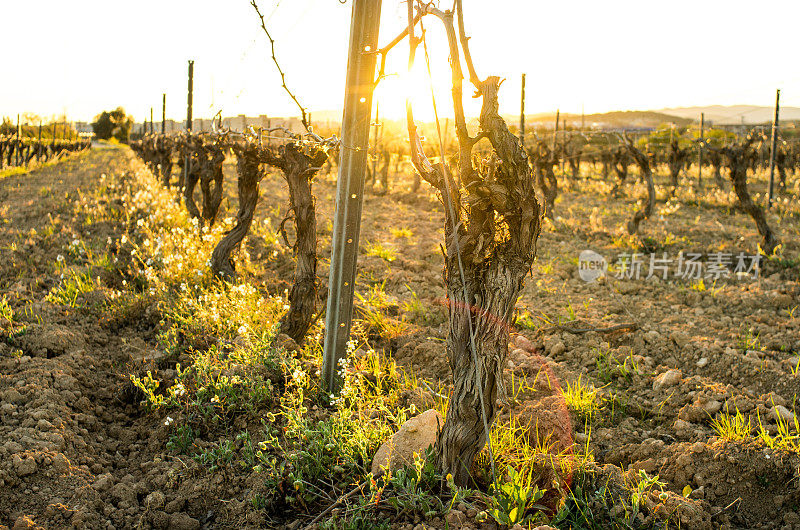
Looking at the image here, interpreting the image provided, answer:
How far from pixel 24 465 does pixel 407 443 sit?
1973 mm

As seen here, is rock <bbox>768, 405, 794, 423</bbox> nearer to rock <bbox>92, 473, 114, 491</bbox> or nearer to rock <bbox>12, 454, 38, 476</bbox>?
rock <bbox>92, 473, 114, 491</bbox>

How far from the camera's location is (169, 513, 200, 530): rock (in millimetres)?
2863

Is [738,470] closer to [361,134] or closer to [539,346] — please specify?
[539,346]

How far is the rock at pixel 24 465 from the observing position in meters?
2.98

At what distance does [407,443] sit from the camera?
9.94 feet

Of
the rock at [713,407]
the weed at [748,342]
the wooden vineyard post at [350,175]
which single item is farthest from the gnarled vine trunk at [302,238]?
the weed at [748,342]

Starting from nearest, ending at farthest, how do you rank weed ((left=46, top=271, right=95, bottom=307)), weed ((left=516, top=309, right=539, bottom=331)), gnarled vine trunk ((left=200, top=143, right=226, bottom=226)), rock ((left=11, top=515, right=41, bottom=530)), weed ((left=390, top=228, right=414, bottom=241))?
rock ((left=11, top=515, right=41, bottom=530)) < weed ((left=516, top=309, right=539, bottom=331)) < weed ((left=46, top=271, right=95, bottom=307)) < gnarled vine trunk ((left=200, top=143, right=226, bottom=226)) < weed ((left=390, top=228, right=414, bottom=241))

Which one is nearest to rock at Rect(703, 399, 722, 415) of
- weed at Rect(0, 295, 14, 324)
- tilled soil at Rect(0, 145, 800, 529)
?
tilled soil at Rect(0, 145, 800, 529)

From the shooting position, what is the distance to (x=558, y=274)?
7523 mm

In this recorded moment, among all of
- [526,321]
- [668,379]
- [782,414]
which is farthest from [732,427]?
[526,321]

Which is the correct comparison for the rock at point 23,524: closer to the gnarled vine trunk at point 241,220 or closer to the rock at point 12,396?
the rock at point 12,396

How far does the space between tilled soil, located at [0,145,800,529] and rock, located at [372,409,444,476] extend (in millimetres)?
676

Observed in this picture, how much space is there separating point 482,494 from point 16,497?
2268mm

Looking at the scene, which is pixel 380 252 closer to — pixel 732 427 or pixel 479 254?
pixel 732 427
